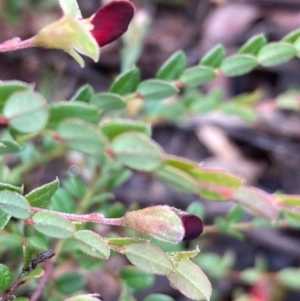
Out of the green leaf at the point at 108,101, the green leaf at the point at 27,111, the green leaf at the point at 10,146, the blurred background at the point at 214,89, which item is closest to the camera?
the green leaf at the point at 27,111

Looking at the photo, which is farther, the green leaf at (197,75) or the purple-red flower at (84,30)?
the green leaf at (197,75)

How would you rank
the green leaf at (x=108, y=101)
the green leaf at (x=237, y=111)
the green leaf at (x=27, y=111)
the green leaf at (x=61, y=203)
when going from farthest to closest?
the green leaf at (x=237, y=111)
the green leaf at (x=61, y=203)
the green leaf at (x=108, y=101)
the green leaf at (x=27, y=111)

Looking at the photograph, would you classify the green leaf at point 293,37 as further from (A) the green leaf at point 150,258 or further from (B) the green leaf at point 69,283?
(B) the green leaf at point 69,283

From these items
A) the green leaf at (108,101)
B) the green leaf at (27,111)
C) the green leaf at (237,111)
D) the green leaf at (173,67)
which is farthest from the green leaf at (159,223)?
the green leaf at (237,111)

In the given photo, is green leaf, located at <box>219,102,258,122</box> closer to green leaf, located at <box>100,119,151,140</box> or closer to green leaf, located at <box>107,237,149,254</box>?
green leaf, located at <box>100,119,151,140</box>

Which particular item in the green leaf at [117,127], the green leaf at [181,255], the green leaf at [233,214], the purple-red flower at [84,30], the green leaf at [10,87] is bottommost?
the green leaf at [233,214]

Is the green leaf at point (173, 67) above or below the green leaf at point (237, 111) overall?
above

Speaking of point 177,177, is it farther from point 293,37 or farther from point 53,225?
point 293,37

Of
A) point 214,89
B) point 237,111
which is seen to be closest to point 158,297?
point 237,111
